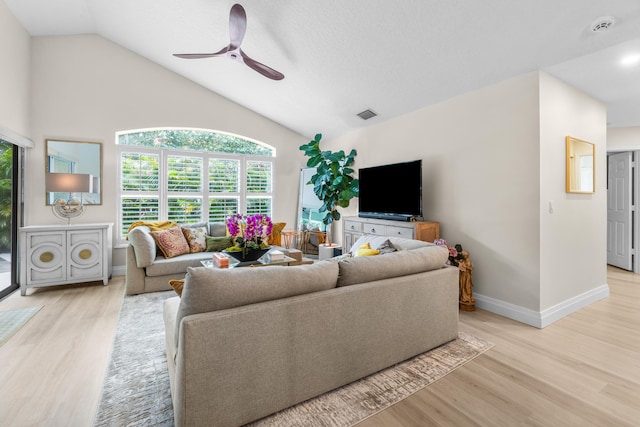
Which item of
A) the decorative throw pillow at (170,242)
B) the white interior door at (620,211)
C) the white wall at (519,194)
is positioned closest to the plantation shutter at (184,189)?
the decorative throw pillow at (170,242)

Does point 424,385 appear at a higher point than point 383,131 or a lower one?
lower

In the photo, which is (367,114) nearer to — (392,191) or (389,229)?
(392,191)

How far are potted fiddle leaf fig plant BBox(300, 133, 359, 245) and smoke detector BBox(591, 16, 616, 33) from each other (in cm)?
325

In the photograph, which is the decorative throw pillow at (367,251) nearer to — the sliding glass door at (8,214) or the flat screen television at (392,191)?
the flat screen television at (392,191)

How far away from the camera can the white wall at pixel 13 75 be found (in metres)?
3.36

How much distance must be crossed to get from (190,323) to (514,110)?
3.39 meters

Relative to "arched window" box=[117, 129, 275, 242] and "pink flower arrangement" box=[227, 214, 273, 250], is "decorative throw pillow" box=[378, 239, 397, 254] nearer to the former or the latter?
"pink flower arrangement" box=[227, 214, 273, 250]

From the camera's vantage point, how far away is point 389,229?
3906 mm

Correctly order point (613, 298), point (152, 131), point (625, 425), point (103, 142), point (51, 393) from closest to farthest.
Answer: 1. point (625, 425)
2. point (51, 393)
3. point (613, 298)
4. point (103, 142)
5. point (152, 131)

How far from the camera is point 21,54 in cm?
380

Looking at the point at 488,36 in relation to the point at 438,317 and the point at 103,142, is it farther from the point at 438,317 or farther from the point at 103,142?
the point at 103,142

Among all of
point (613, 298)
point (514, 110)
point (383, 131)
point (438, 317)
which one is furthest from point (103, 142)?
point (613, 298)

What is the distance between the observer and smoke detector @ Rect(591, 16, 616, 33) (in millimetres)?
2199

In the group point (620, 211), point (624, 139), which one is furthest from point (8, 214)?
point (620, 211)
